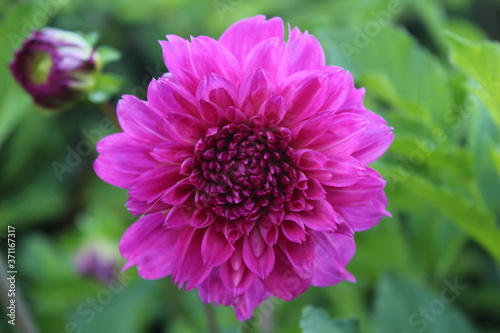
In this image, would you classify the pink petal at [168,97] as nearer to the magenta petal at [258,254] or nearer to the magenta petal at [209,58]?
the magenta petal at [209,58]

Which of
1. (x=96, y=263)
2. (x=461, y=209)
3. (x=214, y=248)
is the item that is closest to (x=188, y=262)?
(x=214, y=248)

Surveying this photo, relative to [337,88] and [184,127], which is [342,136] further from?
[184,127]

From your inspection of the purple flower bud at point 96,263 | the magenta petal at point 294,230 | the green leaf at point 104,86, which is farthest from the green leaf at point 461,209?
the purple flower bud at point 96,263

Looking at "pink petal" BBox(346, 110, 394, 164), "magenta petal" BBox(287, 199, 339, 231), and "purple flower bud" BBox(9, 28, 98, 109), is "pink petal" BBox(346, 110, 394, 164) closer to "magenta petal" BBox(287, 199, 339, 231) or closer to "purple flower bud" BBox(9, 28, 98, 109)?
"magenta petal" BBox(287, 199, 339, 231)

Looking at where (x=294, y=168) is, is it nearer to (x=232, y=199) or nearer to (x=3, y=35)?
(x=232, y=199)

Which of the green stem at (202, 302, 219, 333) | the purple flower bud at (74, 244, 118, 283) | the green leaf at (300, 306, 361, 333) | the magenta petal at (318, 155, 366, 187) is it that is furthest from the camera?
the purple flower bud at (74, 244, 118, 283)

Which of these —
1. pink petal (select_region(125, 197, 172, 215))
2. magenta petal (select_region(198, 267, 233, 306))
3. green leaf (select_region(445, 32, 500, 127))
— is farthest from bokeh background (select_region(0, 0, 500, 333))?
pink petal (select_region(125, 197, 172, 215))
